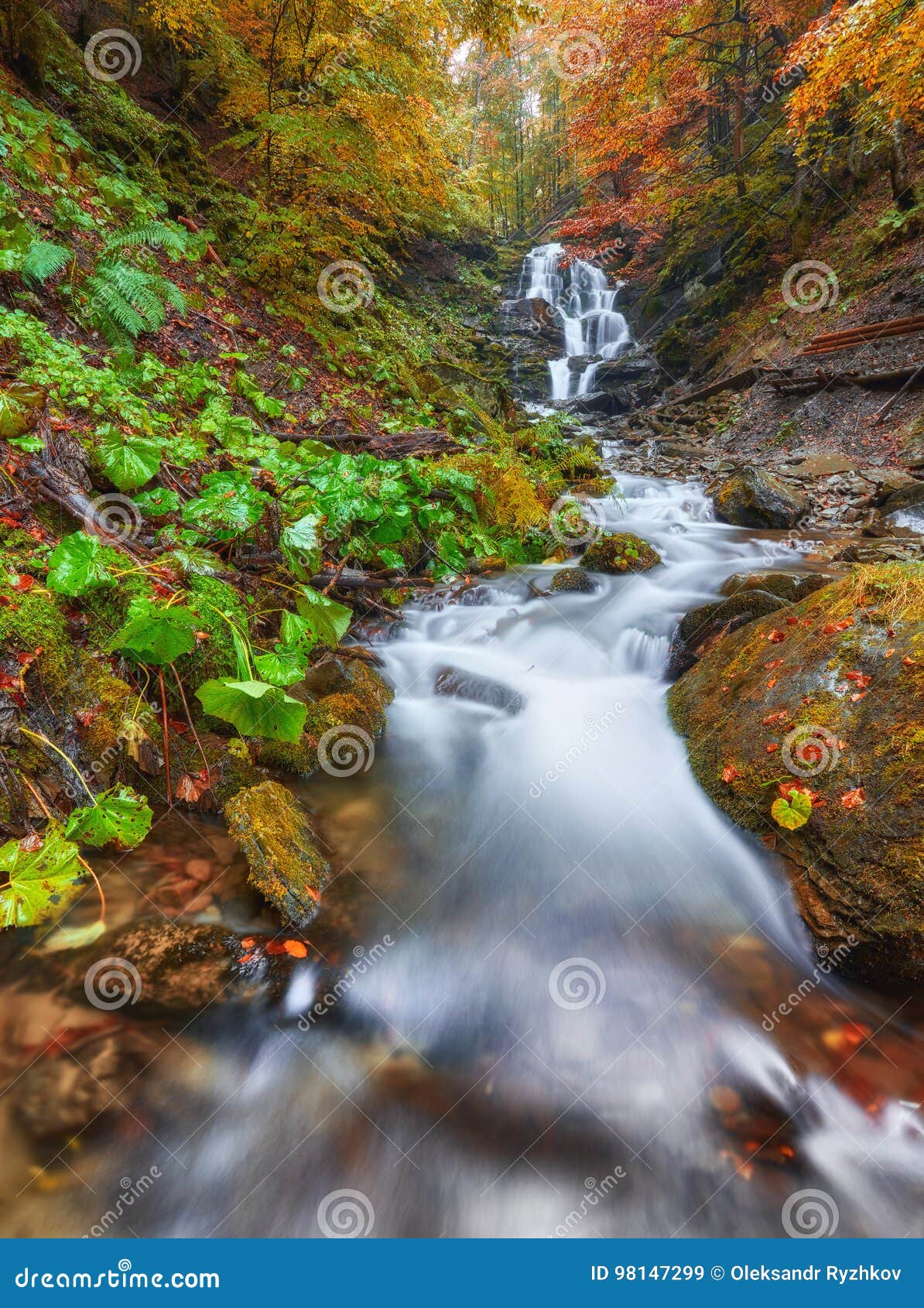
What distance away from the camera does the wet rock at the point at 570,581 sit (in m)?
5.97

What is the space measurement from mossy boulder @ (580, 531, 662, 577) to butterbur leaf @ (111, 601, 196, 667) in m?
4.84

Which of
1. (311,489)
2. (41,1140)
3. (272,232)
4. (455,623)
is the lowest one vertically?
(41,1140)

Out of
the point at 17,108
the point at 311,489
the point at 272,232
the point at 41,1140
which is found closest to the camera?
the point at 41,1140

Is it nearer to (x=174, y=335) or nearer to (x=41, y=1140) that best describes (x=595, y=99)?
(x=174, y=335)

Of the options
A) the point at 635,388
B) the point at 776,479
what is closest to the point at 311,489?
the point at 776,479

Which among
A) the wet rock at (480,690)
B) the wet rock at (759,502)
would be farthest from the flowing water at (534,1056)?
the wet rock at (759,502)

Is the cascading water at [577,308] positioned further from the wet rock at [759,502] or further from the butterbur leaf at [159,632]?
the butterbur leaf at [159,632]

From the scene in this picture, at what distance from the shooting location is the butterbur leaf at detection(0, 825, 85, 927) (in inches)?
78.5

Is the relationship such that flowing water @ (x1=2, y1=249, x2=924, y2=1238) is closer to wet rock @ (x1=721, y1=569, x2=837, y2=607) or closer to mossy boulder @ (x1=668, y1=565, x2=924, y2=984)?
mossy boulder @ (x1=668, y1=565, x2=924, y2=984)

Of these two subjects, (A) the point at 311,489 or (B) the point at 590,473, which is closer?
(A) the point at 311,489

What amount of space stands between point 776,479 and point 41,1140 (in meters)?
9.49

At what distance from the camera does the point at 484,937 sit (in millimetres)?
2861

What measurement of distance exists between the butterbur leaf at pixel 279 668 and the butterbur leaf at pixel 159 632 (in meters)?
0.33

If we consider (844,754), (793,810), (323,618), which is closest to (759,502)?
(844,754)
